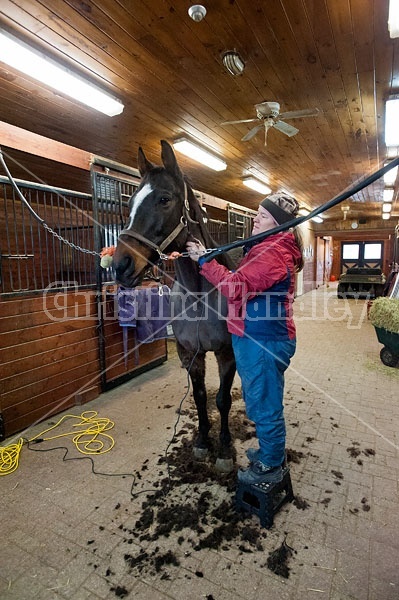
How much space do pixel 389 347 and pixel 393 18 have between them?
329cm

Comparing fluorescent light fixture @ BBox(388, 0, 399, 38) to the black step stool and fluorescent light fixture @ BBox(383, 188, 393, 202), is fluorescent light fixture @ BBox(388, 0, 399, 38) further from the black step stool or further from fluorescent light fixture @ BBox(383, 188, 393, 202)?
fluorescent light fixture @ BBox(383, 188, 393, 202)

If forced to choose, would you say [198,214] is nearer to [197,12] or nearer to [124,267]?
[124,267]

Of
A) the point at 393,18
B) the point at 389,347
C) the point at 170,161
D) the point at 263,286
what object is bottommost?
the point at 389,347

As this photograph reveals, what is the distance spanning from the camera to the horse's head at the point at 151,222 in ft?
4.65

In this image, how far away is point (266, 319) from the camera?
1441 mm

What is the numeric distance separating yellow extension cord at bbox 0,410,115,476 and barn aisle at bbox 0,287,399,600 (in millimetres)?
51

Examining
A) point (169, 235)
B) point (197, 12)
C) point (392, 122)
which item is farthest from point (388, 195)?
point (169, 235)

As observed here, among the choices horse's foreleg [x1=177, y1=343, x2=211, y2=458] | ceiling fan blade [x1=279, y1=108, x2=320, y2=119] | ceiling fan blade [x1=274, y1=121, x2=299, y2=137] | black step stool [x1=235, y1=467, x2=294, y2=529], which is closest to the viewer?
black step stool [x1=235, y1=467, x2=294, y2=529]

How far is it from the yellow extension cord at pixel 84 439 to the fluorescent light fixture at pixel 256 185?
15.3ft

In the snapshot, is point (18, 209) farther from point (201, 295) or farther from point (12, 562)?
point (12, 562)

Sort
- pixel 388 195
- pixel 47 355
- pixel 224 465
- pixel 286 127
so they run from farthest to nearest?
pixel 388 195 → pixel 286 127 → pixel 47 355 → pixel 224 465

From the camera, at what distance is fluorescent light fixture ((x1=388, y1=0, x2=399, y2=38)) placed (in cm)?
163

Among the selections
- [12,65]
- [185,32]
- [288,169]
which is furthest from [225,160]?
[12,65]

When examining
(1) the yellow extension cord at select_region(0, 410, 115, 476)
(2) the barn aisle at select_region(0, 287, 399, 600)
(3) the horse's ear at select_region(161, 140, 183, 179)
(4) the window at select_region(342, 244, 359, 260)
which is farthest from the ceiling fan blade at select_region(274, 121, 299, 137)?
(4) the window at select_region(342, 244, 359, 260)
